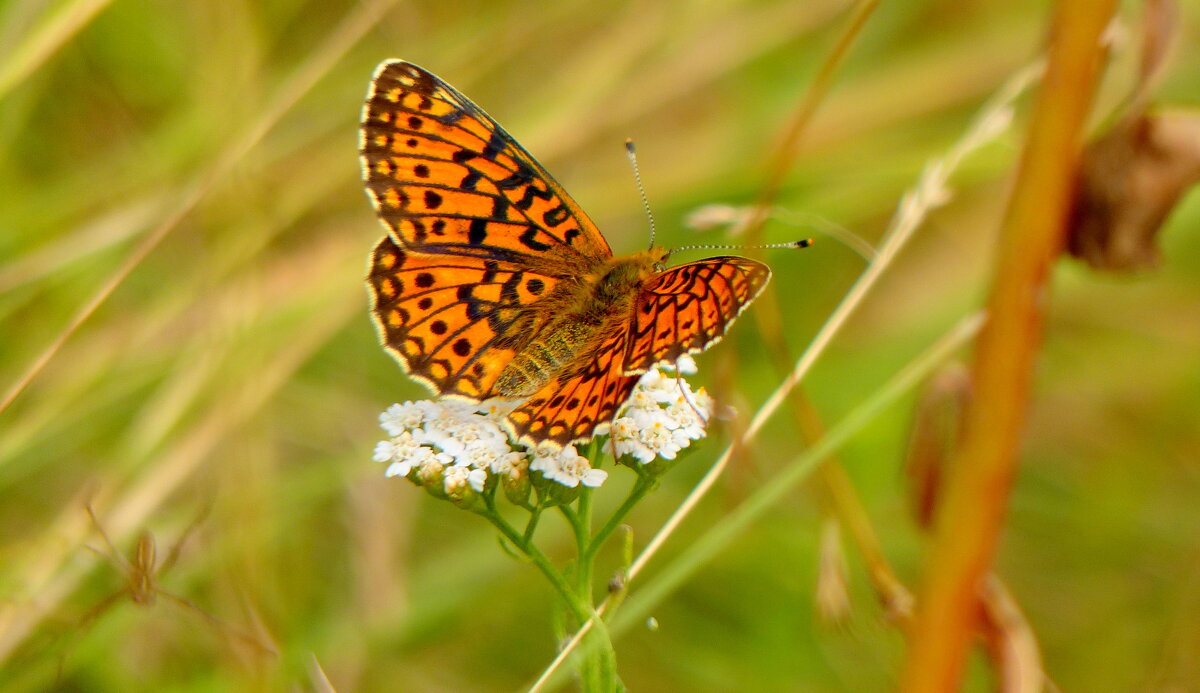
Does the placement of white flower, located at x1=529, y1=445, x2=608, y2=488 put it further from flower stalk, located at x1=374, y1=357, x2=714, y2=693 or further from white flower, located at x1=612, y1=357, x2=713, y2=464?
white flower, located at x1=612, y1=357, x2=713, y2=464

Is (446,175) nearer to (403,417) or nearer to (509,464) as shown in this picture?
(403,417)

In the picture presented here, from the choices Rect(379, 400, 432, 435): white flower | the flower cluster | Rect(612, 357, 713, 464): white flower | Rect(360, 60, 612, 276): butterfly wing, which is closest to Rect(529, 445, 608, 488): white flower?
the flower cluster

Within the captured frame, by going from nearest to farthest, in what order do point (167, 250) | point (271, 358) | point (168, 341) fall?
point (271, 358) → point (168, 341) → point (167, 250)

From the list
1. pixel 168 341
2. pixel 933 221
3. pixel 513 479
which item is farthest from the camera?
pixel 933 221

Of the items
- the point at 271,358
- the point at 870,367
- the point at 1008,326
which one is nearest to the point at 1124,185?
the point at 1008,326

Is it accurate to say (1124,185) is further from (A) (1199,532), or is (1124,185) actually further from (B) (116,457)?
(B) (116,457)

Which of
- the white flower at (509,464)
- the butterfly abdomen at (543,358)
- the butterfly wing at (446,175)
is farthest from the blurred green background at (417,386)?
the white flower at (509,464)
